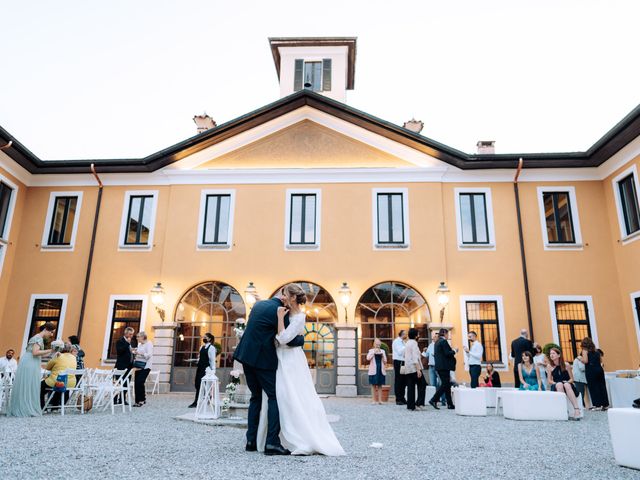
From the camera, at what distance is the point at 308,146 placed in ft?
54.7

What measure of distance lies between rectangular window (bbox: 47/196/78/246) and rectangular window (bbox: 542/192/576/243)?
1592cm

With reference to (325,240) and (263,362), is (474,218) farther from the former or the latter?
(263,362)

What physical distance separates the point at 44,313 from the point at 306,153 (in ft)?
33.1

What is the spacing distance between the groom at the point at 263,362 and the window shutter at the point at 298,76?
15811 mm

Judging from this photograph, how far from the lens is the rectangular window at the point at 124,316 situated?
1552cm

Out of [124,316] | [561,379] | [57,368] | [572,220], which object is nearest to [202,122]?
[124,316]

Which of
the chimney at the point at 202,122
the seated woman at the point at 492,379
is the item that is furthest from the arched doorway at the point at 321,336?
the chimney at the point at 202,122

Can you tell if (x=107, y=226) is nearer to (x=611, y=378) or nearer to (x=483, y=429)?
(x=483, y=429)

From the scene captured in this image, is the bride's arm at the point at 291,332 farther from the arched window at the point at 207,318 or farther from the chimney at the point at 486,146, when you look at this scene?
the chimney at the point at 486,146

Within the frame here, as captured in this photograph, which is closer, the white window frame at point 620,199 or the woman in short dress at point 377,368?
the woman in short dress at point 377,368

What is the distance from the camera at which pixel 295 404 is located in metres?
5.11

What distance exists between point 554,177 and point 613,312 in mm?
4628

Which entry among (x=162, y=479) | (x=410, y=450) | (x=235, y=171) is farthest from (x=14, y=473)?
(x=235, y=171)

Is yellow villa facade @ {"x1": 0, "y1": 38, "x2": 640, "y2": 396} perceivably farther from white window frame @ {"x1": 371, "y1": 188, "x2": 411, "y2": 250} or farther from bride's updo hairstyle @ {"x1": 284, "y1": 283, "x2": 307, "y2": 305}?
bride's updo hairstyle @ {"x1": 284, "y1": 283, "x2": 307, "y2": 305}
